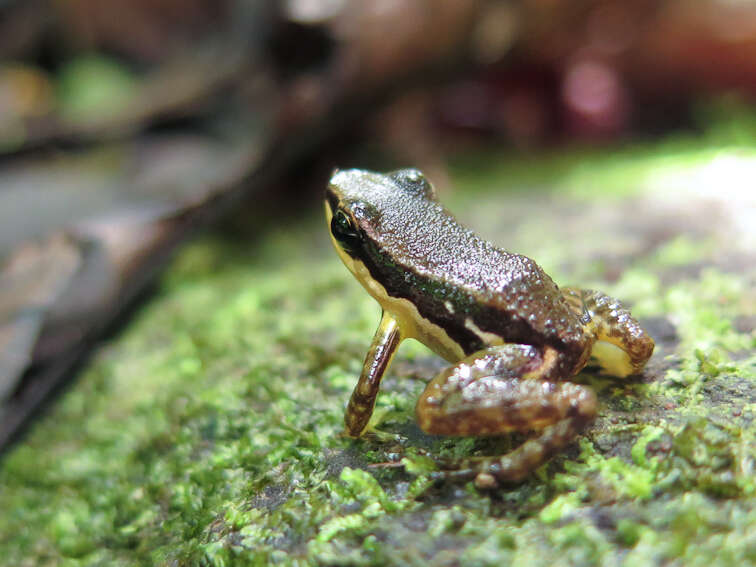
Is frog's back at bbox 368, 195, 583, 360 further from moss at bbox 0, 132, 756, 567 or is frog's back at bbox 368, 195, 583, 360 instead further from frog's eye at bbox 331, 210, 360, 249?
moss at bbox 0, 132, 756, 567

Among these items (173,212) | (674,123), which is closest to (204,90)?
(173,212)

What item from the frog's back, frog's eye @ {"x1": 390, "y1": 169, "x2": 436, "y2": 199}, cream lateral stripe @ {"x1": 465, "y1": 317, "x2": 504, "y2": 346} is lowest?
cream lateral stripe @ {"x1": 465, "y1": 317, "x2": 504, "y2": 346}

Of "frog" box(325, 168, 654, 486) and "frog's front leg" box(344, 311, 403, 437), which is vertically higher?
"frog" box(325, 168, 654, 486)

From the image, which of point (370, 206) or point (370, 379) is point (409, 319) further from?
point (370, 206)

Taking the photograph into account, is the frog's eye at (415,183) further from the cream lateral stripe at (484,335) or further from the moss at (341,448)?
the moss at (341,448)

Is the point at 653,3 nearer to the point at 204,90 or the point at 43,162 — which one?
the point at 204,90

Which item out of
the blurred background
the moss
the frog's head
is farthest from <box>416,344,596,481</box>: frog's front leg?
the blurred background
